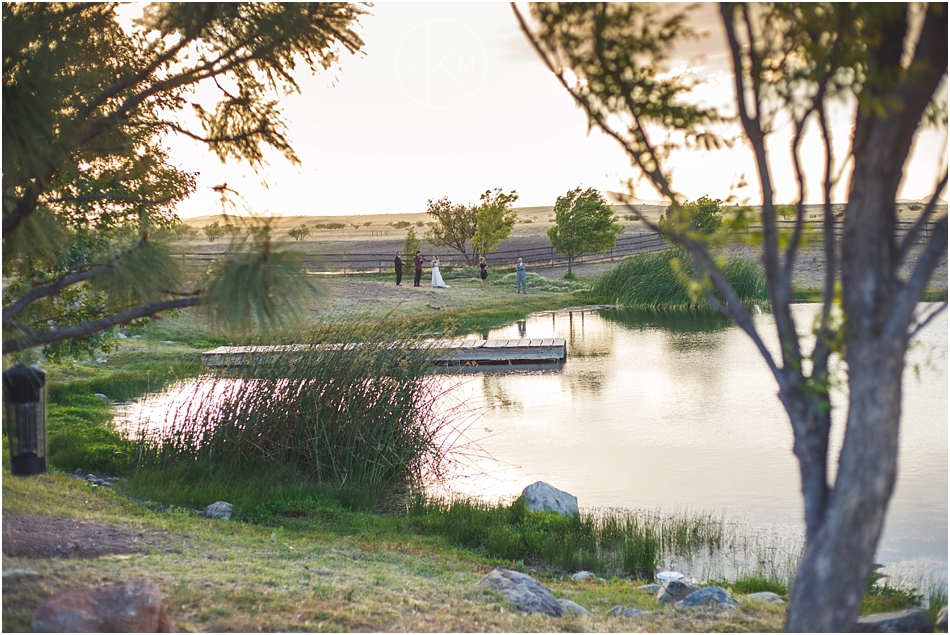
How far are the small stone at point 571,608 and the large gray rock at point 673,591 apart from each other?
21.9 inches

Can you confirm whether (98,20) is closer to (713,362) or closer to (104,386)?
(104,386)

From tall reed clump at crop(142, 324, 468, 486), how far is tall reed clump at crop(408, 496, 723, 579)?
0.87 metres

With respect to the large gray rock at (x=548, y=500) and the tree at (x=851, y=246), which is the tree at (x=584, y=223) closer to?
the large gray rock at (x=548, y=500)

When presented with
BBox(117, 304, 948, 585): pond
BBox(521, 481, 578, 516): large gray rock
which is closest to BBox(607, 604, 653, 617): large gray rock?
BBox(117, 304, 948, 585): pond

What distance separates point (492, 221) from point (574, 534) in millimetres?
28758

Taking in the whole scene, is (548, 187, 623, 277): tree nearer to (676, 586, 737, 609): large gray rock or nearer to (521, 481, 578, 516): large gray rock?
(521, 481, 578, 516): large gray rock

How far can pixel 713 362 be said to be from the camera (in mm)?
14891

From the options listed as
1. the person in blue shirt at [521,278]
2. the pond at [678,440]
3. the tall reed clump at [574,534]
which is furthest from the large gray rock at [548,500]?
the person in blue shirt at [521,278]

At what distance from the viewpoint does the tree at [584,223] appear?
3334 centimetres

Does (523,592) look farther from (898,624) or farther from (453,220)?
(453,220)

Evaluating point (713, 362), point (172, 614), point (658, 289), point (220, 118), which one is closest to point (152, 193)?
point (220, 118)

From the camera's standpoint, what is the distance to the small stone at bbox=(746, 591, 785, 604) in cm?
481

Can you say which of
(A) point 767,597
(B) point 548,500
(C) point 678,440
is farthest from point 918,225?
(C) point 678,440

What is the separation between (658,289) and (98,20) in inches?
914
